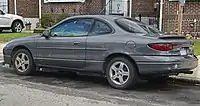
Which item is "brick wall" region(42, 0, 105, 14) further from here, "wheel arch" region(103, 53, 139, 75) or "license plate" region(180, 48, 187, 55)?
"license plate" region(180, 48, 187, 55)

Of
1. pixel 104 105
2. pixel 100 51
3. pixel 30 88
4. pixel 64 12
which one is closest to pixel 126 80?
pixel 100 51

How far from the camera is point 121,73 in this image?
326 inches

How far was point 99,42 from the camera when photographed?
8.49 m

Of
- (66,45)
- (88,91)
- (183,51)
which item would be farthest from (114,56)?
(183,51)

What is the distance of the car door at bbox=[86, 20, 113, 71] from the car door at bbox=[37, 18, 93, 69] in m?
0.14

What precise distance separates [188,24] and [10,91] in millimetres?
14160

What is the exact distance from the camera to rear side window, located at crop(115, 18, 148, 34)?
28.0ft

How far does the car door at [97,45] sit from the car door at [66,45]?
14 cm

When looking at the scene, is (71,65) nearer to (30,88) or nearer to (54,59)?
(54,59)

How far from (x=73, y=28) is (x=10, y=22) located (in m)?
13.9

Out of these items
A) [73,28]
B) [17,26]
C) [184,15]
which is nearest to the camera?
[73,28]

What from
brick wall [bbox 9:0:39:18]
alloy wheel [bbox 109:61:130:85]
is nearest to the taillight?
alloy wheel [bbox 109:61:130:85]

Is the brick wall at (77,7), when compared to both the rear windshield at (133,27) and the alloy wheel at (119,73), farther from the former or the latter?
the alloy wheel at (119,73)

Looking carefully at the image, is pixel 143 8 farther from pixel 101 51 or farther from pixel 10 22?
pixel 101 51
